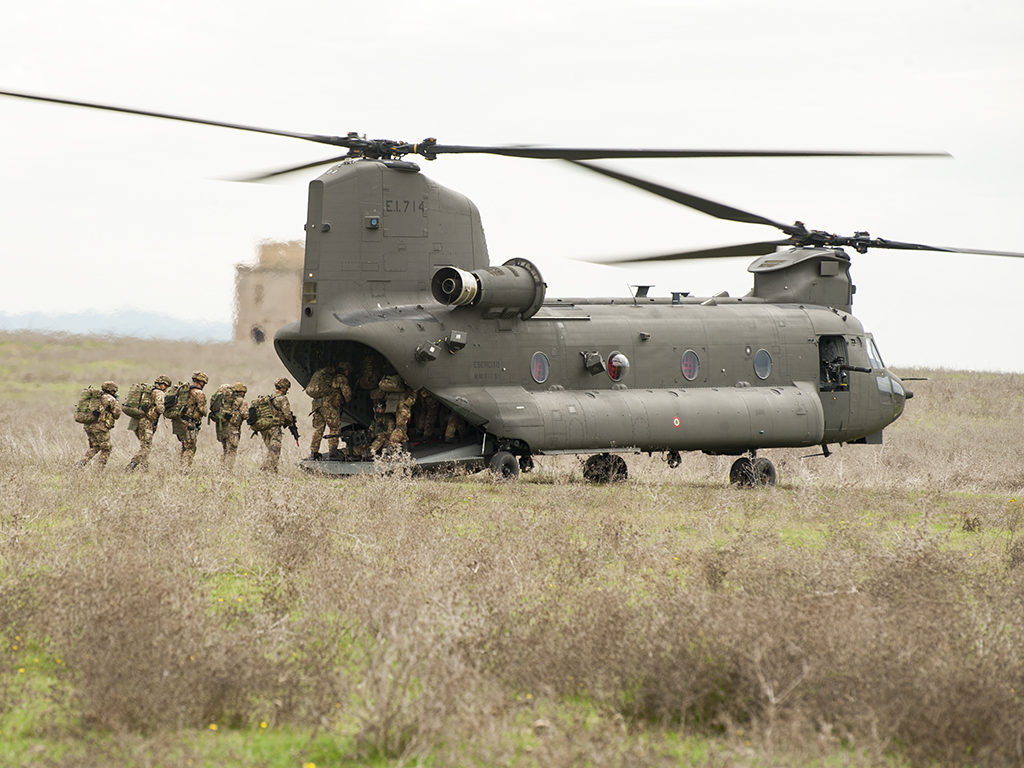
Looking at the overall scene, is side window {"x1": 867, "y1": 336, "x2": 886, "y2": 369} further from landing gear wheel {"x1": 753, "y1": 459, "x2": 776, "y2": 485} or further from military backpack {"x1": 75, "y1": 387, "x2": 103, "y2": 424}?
military backpack {"x1": 75, "y1": 387, "x2": 103, "y2": 424}

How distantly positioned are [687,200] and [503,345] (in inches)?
148

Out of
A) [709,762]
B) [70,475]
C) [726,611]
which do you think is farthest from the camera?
[70,475]

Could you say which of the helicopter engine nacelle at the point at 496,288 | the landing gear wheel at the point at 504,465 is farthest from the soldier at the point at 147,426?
the landing gear wheel at the point at 504,465

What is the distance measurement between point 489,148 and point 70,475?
7.75m

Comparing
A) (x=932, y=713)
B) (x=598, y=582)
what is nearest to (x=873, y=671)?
(x=932, y=713)

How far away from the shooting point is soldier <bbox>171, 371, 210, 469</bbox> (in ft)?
64.3

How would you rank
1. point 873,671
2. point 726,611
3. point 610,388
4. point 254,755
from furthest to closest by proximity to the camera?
point 610,388 → point 726,611 → point 873,671 → point 254,755

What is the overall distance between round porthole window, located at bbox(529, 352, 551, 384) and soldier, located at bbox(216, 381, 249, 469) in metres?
4.74

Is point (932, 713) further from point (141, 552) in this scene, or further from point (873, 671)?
point (141, 552)

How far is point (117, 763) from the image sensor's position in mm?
6375

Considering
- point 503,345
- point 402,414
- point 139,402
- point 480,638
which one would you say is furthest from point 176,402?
point 480,638

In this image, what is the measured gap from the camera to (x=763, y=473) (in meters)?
22.5

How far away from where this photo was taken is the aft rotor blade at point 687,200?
58.5 ft

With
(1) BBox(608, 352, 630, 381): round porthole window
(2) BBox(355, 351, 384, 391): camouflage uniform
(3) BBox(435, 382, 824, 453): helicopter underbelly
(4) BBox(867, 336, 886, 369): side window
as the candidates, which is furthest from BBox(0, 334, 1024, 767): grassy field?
(4) BBox(867, 336, 886, 369): side window
